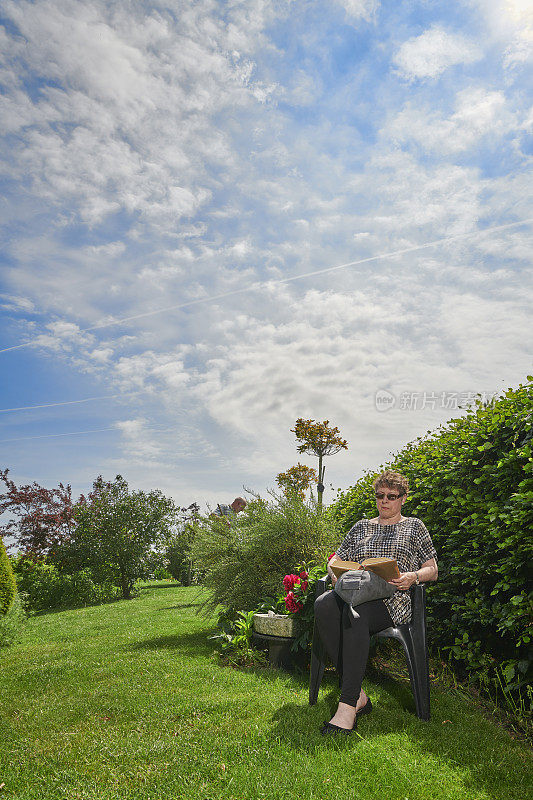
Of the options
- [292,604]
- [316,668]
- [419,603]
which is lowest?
[316,668]

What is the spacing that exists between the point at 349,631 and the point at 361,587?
0.94ft

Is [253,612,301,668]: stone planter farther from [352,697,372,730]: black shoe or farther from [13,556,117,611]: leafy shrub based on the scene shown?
[13,556,117,611]: leafy shrub

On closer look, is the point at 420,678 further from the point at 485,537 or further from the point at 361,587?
the point at 485,537

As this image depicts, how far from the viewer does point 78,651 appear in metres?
6.21

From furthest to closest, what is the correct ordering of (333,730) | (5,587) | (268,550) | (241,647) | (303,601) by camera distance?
1. (5,587)
2. (268,550)
3. (241,647)
4. (303,601)
5. (333,730)

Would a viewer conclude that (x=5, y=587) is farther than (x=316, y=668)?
Yes

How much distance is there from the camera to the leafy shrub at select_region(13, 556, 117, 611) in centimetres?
1402

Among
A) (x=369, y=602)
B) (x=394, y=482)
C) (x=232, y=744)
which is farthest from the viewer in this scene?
(x=394, y=482)

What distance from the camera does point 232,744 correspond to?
2.85 meters

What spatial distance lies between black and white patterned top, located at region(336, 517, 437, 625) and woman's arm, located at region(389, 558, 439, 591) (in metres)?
0.06

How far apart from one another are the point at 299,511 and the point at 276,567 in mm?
663

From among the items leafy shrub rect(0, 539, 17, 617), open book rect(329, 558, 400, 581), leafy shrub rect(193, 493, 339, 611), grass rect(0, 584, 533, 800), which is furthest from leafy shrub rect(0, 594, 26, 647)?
open book rect(329, 558, 400, 581)

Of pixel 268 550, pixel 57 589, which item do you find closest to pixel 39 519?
pixel 57 589

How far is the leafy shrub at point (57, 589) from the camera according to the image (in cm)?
1402
